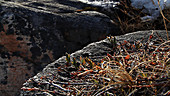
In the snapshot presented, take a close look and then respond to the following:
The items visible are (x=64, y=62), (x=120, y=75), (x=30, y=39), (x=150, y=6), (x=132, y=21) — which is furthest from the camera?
(x=150, y=6)

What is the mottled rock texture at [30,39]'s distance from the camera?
2514mm

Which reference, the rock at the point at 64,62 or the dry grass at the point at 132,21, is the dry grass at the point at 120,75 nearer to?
the rock at the point at 64,62

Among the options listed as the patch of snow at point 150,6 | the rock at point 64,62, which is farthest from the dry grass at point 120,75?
the patch of snow at point 150,6

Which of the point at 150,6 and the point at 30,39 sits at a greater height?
the point at 150,6

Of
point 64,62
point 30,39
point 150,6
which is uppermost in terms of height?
point 150,6

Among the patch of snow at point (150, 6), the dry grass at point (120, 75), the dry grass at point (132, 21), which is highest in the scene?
the patch of snow at point (150, 6)

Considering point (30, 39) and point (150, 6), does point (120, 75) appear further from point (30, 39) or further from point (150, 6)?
point (150, 6)

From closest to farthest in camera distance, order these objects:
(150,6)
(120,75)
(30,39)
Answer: (120,75)
(30,39)
(150,6)

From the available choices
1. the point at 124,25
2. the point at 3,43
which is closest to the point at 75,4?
the point at 124,25

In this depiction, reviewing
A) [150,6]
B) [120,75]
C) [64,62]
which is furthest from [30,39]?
[150,6]

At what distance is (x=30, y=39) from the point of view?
2.55 meters

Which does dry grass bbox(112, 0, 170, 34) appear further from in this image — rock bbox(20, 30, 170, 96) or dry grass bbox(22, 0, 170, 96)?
dry grass bbox(22, 0, 170, 96)

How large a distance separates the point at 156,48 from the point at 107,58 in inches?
17.4

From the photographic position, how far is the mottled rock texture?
8.25 feet
